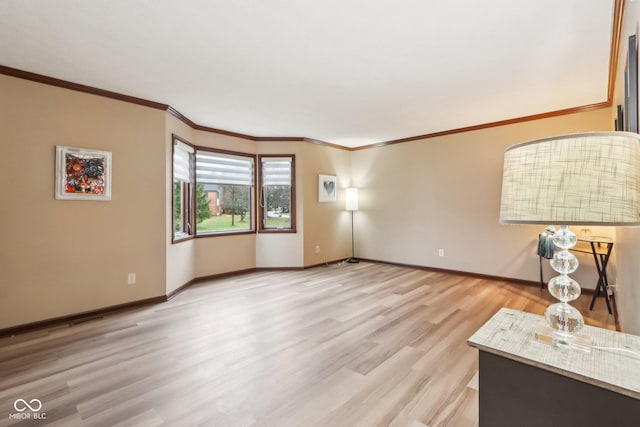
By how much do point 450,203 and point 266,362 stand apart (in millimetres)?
3968

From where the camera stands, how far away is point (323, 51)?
2.44 metres

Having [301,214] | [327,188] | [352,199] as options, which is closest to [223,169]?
[301,214]

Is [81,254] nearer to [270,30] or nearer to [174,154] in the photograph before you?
[174,154]

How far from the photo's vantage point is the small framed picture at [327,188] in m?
5.63

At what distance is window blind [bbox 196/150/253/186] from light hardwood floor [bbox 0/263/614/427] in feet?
6.28

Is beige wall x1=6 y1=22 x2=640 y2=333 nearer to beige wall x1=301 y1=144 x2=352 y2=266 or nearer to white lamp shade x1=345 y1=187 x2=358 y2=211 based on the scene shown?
beige wall x1=301 y1=144 x2=352 y2=266

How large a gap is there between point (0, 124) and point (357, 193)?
5.10 metres

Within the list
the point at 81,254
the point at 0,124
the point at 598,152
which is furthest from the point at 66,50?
the point at 598,152

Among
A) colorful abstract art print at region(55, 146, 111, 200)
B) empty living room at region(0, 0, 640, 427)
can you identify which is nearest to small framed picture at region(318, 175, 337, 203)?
empty living room at region(0, 0, 640, 427)

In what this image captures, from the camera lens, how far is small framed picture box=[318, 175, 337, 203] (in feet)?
18.5

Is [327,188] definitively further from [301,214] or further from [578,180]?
[578,180]

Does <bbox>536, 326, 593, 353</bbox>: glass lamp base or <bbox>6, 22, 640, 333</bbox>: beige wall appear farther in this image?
<bbox>6, 22, 640, 333</bbox>: beige wall

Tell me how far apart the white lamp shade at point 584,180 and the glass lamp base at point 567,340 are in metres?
0.48

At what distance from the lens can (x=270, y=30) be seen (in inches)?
84.6
